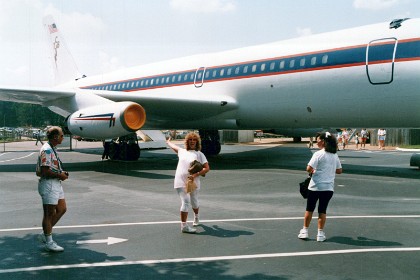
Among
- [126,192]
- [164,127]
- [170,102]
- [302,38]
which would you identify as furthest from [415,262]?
[164,127]

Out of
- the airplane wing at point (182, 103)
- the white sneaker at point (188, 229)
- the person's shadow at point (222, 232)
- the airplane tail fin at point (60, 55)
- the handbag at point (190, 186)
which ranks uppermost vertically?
the airplane tail fin at point (60, 55)

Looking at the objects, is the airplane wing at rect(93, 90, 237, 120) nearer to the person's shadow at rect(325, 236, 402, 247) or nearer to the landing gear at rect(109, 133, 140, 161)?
the landing gear at rect(109, 133, 140, 161)

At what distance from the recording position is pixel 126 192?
10711 mm

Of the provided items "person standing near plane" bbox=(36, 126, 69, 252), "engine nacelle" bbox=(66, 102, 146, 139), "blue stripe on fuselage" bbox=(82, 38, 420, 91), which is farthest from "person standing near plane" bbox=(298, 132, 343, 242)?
"engine nacelle" bbox=(66, 102, 146, 139)

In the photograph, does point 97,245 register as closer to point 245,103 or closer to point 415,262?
point 415,262

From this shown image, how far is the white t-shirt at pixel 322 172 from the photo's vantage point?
Answer: 6.26 m

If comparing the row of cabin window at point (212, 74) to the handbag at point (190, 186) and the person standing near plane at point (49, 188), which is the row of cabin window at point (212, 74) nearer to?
the handbag at point (190, 186)

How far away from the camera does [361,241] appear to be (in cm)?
611

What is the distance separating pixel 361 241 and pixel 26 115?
145m

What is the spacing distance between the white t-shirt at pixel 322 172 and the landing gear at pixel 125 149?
45.8ft

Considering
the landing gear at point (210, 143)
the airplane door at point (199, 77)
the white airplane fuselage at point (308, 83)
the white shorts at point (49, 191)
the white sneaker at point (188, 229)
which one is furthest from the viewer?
the landing gear at point (210, 143)

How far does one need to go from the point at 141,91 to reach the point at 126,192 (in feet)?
35.8

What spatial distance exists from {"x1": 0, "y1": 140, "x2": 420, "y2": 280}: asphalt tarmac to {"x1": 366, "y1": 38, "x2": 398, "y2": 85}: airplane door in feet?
9.66

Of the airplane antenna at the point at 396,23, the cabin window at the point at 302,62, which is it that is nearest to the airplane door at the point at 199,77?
the cabin window at the point at 302,62
